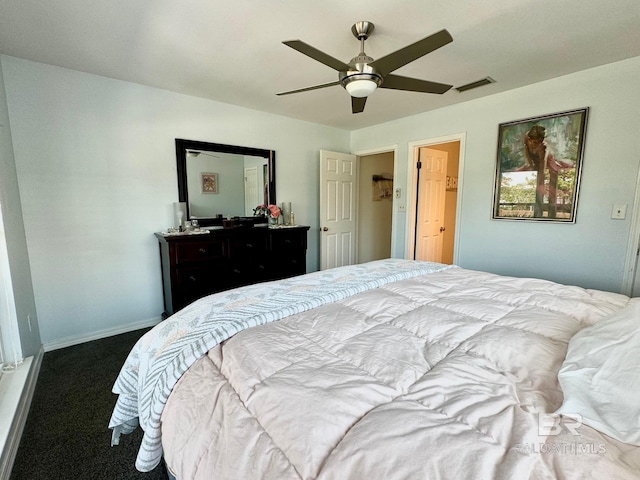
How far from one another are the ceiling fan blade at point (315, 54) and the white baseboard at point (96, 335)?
282 cm

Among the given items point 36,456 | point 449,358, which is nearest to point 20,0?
point 36,456

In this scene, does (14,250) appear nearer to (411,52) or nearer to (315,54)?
(315,54)

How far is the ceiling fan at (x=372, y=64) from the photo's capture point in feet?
4.73

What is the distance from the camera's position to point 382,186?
5090 mm

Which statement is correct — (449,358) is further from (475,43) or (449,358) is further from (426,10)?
(475,43)

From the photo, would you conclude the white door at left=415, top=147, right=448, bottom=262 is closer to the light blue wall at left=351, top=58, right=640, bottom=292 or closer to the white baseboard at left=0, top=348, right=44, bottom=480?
the light blue wall at left=351, top=58, right=640, bottom=292

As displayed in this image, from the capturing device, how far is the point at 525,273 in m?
2.89

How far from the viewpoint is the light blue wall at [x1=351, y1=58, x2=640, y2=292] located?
91.4 inches

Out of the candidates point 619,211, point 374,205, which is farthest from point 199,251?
point 619,211

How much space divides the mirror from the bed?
2059 millimetres

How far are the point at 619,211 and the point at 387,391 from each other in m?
2.86

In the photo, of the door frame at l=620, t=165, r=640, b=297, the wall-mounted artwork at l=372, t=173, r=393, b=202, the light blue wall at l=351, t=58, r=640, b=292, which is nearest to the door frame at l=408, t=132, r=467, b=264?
the light blue wall at l=351, t=58, r=640, b=292

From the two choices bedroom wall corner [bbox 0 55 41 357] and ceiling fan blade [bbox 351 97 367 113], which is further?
ceiling fan blade [bbox 351 97 367 113]

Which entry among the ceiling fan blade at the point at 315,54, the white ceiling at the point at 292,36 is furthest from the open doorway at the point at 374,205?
the ceiling fan blade at the point at 315,54
